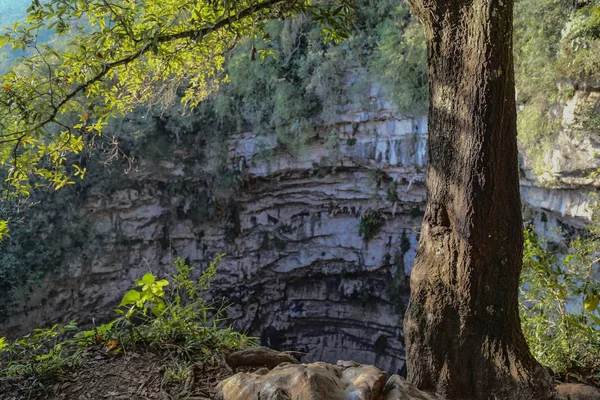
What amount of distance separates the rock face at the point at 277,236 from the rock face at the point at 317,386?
24.0 feet

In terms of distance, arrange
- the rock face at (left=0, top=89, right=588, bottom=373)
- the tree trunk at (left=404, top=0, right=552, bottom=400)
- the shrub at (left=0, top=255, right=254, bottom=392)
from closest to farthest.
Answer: the tree trunk at (left=404, top=0, right=552, bottom=400) < the shrub at (left=0, top=255, right=254, bottom=392) < the rock face at (left=0, top=89, right=588, bottom=373)

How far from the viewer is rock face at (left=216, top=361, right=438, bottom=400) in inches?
56.1

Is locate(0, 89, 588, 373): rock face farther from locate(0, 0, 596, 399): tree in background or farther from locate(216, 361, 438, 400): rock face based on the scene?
locate(216, 361, 438, 400): rock face

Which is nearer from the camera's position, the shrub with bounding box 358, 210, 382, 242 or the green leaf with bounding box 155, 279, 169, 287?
the green leaf with bounding box 155, 279, 169, 287

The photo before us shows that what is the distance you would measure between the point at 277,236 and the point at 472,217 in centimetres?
880

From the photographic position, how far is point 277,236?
34.3 feet

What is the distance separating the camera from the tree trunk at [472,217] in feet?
5.68

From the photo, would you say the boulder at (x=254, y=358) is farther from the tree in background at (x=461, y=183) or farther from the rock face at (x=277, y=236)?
the rock face at (x=277, y=236)

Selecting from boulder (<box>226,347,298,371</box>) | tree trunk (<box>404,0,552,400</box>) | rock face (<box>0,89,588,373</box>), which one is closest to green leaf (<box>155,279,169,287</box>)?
boulder (<box>226,347,298,371</box>)

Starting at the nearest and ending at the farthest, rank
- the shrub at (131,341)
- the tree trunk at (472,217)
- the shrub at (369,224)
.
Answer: the tree trunk at (472,217) → the shrub at (131,341) → the shrub at (369,224)

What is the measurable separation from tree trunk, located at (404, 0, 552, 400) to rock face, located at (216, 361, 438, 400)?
0.34 meters

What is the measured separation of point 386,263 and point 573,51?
20.3 ft

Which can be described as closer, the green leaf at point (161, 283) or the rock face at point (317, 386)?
the rock face at point (317, 386)

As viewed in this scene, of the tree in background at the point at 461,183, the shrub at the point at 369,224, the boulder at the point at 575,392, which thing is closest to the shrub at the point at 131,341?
the tree in background at the point at 461,183
